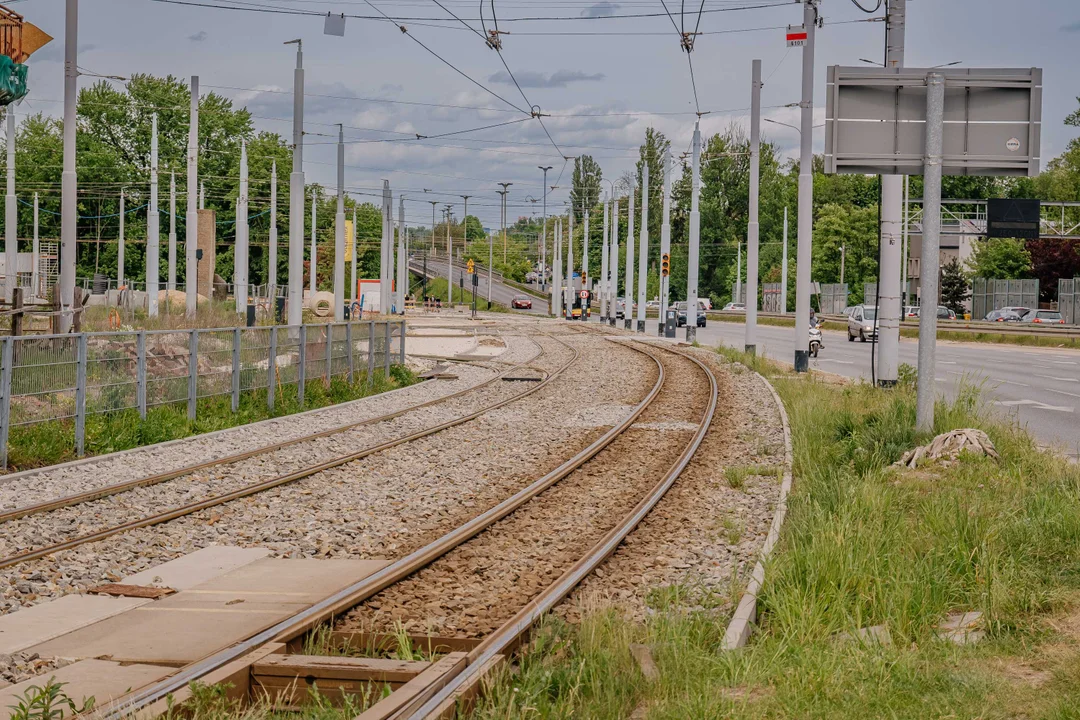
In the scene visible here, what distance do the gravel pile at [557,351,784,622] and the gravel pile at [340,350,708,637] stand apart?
378mm

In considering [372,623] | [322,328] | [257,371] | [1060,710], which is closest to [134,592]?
[372,623]

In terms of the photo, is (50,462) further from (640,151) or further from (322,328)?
(640,151)

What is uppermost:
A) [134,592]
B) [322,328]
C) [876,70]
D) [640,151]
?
[640,151]

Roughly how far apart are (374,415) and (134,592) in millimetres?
12993

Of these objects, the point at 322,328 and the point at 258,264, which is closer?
the point at 322,328

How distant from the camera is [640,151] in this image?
134 metres

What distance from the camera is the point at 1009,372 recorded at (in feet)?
113

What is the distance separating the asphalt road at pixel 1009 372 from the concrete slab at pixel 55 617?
35.3 ft

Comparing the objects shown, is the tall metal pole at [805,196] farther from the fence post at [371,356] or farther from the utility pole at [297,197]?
the utility pole at [297,197]

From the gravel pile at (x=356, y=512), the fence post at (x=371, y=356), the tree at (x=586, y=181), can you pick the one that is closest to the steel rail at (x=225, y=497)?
the gravel pile at (x=356, y=512)

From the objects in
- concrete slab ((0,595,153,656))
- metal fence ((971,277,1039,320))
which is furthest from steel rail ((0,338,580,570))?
metal fence ((971,277,1039,320))

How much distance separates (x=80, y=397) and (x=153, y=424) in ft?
6.04

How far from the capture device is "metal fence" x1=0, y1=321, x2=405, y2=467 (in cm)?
1492

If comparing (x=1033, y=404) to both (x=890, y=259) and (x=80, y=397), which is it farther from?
(x=80, y=397)
